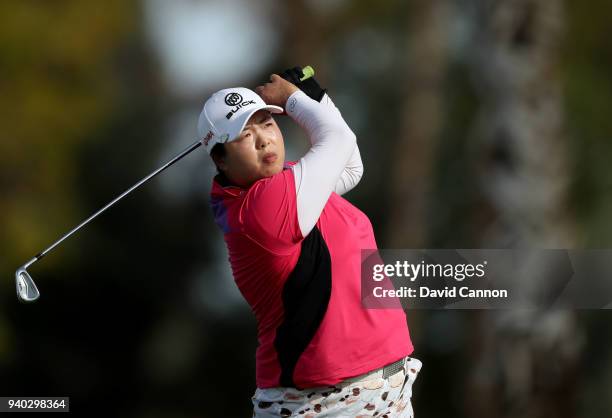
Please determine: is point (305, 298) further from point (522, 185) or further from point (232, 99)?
point (522, 185)

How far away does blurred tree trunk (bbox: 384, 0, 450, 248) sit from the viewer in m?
13.2

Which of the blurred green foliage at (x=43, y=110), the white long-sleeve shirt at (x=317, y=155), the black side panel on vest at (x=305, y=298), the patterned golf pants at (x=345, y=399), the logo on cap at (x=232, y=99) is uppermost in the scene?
the blurred green foliage at (x=43, y=110)

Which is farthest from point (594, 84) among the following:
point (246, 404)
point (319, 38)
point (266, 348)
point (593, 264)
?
point (266, 348)

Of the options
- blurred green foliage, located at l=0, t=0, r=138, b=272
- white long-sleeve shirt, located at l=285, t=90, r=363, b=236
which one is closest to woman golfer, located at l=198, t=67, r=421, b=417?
white long-sleeve shirt, located at l=285, t=90, r=363, b=236

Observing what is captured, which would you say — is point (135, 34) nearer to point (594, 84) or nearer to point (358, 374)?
point (594, 84)

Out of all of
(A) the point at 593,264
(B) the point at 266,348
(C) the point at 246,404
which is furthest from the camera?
(C) the point at 246,404

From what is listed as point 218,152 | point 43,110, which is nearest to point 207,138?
point 218,152

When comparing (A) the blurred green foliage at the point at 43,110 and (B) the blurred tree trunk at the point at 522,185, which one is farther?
(A) the blurred green foliage at the point at 43,110

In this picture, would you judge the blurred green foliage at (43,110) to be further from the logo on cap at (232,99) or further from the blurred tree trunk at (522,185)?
the logo on cap at (232,99)

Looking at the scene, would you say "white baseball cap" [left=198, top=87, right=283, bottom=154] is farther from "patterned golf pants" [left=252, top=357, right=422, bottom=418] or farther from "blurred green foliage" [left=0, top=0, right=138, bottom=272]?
"blurred green foliage" [left=0, top=0, right=138, bottom=272]

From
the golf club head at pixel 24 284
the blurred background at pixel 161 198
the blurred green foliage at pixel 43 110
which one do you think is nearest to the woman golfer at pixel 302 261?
the golf club head at pixel 24 284

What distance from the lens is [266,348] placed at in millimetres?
3564

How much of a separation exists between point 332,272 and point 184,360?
31.1 ft

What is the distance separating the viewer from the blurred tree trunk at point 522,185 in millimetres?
7133
